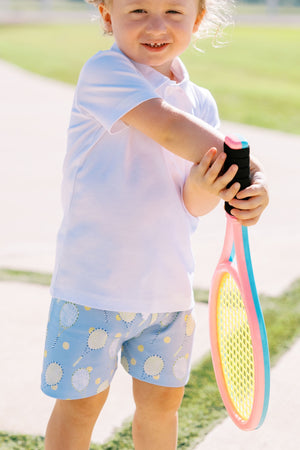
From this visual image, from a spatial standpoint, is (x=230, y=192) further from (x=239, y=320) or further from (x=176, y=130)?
(x=239, y=320)

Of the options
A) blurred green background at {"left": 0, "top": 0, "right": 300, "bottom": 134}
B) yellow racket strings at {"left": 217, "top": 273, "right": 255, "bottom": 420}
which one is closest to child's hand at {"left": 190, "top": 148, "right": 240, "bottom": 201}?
yellow racket strings at {"left": 217, "top": 273, "right": 255, "bottom": 420}

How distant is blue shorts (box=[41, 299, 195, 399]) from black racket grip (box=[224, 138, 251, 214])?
481 millimetres

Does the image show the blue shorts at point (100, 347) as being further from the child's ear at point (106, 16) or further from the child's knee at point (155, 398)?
the child's ear at point (106, 16)

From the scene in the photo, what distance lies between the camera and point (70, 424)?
2004mm

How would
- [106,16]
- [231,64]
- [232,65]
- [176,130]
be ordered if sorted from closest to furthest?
[176,130]
[106,16]
[232,65]
[231,64]

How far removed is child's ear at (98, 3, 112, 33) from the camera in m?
2.03

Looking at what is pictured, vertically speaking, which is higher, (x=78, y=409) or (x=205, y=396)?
(x=78, y=409)

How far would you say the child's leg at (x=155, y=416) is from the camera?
208 centimetres

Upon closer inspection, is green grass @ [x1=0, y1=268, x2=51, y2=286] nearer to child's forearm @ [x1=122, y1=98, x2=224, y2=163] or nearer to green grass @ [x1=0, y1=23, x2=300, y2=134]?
child's forearm @ [x1=122, y1=98, x2=224, y2=163]

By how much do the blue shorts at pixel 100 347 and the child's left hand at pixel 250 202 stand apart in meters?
0.41

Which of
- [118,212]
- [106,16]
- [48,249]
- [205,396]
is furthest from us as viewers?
[48,249]

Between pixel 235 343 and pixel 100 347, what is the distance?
0.38 meters

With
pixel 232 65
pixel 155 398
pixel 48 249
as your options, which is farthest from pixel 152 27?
→ pixel 232 65

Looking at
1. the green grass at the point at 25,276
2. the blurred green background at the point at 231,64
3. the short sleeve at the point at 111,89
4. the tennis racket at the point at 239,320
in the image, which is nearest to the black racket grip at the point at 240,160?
the tennis racket at the point at 239,320
